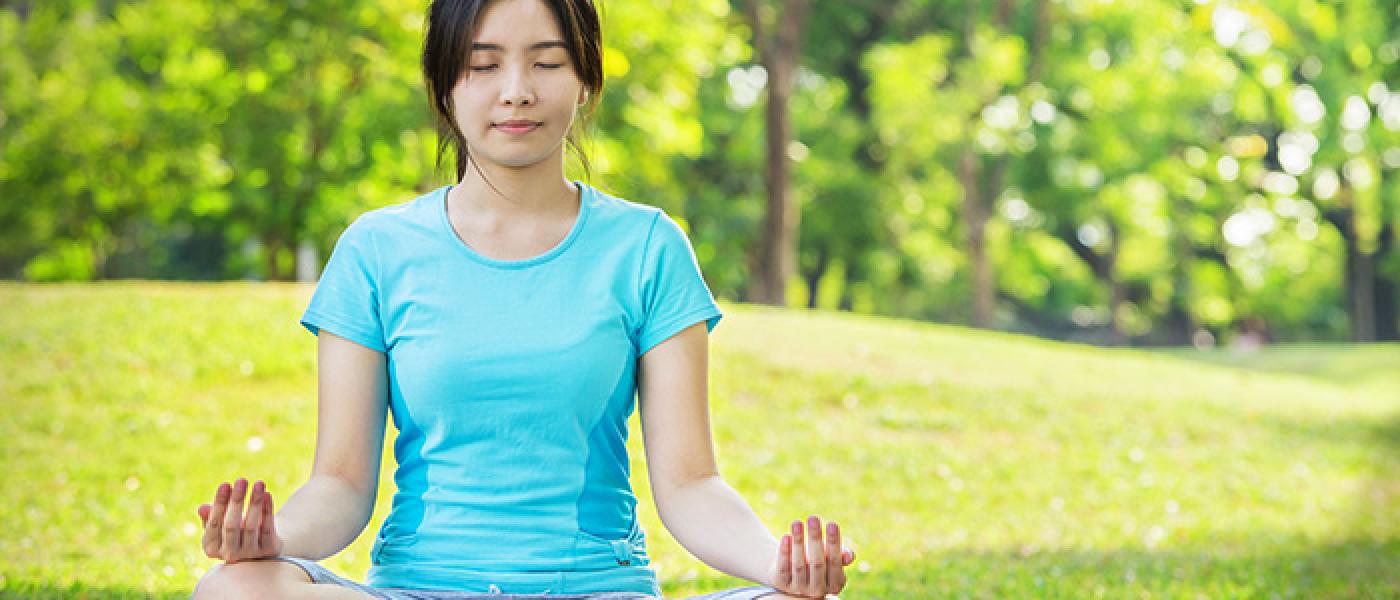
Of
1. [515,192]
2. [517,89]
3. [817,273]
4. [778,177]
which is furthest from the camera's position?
[817,273]

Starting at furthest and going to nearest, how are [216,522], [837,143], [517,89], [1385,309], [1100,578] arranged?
[1385,309] → [837,143] → [1100,578] → [517,89] → [216,522]

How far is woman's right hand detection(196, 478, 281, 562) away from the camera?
6.83 ft

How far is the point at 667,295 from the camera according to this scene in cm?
256

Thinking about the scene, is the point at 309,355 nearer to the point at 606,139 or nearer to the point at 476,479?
the point at 606,139

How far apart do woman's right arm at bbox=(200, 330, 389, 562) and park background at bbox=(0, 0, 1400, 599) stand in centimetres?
68

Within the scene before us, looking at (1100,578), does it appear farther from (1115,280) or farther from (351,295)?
(1115,280)

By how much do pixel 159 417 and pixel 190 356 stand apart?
1122 millimetres

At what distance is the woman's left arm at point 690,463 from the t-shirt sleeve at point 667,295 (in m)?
0.02

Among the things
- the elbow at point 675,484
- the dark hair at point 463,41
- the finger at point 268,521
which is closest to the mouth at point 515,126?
the dark hair at point 463,41

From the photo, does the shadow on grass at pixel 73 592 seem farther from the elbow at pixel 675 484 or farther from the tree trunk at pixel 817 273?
the tree trunk at pixel 817 273

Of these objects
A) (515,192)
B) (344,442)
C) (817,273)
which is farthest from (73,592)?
(817,273)

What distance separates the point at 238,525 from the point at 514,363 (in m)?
0.52

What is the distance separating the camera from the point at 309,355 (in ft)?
38.4

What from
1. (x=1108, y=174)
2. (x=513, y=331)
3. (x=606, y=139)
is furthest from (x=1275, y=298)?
(x=513, y=331)
